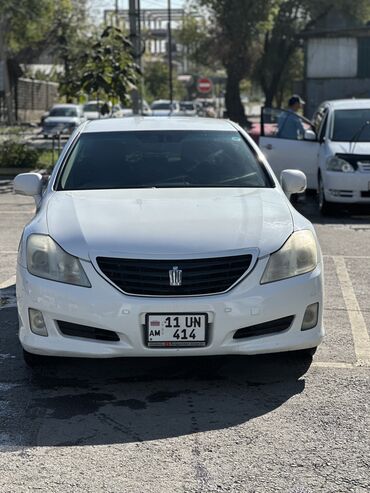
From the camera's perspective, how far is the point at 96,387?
5027 millimetres

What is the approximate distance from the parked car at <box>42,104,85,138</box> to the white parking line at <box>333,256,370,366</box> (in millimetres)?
27983

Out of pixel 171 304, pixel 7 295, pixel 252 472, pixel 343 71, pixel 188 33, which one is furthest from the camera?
pixel 188 33

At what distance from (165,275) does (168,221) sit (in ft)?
1.73

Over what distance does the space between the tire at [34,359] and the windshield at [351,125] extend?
8311 mm

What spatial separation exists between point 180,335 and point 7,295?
303 centimetres

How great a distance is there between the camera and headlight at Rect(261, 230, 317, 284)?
4.84 metres

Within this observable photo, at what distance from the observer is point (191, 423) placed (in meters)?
4.46

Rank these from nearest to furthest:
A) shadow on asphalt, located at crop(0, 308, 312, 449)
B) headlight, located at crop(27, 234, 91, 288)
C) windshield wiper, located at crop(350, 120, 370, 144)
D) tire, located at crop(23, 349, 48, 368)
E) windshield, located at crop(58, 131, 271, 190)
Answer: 1. shadow on asphalt, located at crop(0, 308, 312, 449)
2. headlight, located at crop(27, 234, 91, 288)
3. tire, located at crop(23, 349, 48, 368)
4. windshield, located at crop(58, 131, 271, 190)
5. windshield wiper, located at crop(350, 120, 370, 144)

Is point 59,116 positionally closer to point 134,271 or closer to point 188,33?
point 188,33

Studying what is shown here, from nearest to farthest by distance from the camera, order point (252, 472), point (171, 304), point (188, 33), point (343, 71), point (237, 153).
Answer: point (252, 472), point (171, 304), point (237, 153), point (343, 71), point (188, 33)

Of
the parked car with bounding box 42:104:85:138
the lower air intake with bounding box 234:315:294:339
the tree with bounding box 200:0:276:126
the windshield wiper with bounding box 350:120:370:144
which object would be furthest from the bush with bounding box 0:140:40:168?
the tree with bounding box 200:0:276:126

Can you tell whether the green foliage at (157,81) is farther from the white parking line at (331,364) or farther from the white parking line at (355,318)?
the white parking line at (331,364)

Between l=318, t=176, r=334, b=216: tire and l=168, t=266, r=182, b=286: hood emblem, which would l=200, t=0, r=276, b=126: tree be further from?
l=168, t=266, r=182, b=286: hood emblem

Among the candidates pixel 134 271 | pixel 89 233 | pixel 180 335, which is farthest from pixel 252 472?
pixel 89 233
